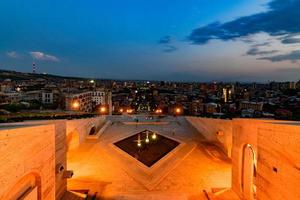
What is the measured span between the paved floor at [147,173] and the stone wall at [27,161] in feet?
11.2

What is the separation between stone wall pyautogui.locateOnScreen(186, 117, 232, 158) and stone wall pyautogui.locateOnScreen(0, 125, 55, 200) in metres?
10.7

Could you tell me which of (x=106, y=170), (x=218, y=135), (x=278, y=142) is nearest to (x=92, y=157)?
(x=106, y=170)

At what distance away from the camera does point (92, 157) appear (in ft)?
50.6

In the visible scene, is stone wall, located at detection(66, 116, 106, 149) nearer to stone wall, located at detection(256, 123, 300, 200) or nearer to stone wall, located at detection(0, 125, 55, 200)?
stone wall, located at detection(0, 125, 55, 200)

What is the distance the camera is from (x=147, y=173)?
43.6ft

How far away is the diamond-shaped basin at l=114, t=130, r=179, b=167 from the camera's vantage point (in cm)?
1505

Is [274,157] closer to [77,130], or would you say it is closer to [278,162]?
[278,162]

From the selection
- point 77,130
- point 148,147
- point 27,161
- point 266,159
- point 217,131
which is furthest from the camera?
point 217,131

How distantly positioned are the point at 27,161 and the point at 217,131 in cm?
1325

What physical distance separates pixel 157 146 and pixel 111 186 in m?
5.49

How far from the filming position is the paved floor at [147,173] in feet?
38.2

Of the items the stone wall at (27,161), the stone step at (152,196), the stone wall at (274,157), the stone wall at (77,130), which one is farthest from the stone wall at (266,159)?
the stone wall at (77,130)

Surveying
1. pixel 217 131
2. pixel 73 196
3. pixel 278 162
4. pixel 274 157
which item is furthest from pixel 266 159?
pixel 217 131

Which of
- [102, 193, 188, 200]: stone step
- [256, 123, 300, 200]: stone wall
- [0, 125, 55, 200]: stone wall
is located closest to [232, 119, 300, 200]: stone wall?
[256, 123, 300, 200]: stone wall
